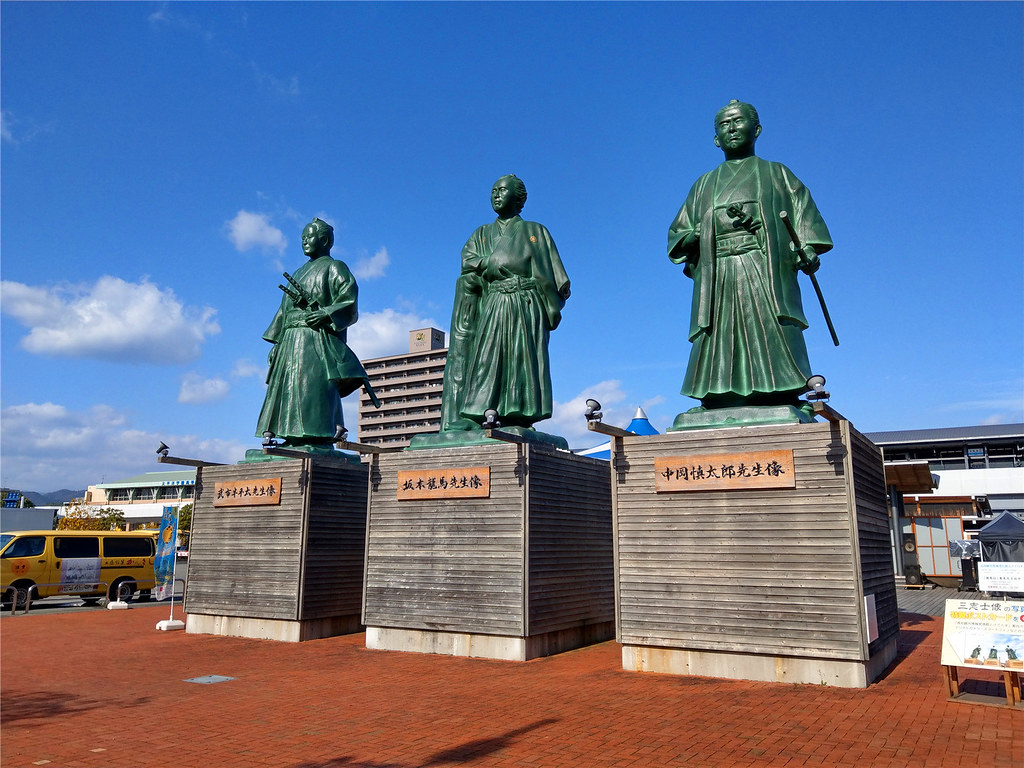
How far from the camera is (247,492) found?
43.2 feet

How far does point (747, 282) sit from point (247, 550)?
9.50 metres

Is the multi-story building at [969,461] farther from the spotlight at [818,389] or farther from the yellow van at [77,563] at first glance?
the yellow van at [77,563]

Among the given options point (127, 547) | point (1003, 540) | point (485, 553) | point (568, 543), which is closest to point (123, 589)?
point (127, 547)

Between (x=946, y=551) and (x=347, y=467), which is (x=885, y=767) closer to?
(x=347, y=467)

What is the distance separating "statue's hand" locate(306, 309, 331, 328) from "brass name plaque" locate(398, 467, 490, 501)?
375 centimetres

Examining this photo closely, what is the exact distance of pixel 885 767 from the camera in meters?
5.00

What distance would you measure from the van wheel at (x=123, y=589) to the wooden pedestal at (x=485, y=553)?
505 inches

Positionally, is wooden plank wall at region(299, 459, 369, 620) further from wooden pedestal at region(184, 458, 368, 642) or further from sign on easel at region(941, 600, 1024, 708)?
sign on easel at region(941, 600, 1024, 708)

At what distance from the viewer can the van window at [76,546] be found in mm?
19375

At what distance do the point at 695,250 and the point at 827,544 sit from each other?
4122 millimetres

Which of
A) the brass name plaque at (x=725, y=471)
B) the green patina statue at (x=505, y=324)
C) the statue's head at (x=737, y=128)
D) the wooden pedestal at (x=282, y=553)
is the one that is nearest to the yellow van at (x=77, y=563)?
the wooden pedestal at (x=282, y=553)

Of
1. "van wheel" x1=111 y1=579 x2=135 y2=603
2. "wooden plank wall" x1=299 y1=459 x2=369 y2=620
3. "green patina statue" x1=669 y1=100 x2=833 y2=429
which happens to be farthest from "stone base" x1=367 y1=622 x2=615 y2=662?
"van wheel" x1=111 y1=579 x2=135 y2=603

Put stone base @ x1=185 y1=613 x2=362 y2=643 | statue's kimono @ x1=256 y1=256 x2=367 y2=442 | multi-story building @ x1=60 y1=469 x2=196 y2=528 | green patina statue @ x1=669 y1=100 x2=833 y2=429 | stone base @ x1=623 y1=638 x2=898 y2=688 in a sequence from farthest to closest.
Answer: multi-story building @ x1=60 y1=469 x2=196 y2=528 < statue's kimono @ x1=256 y1=256 x2=367 y2=442 < stone base @ x1=185 y1=613 x2=362 y2=643 < green patina statue @ x1=669 y1=100 x2=833 y2=429 < stone base @ x1=623 y1=638 x2=898 y2=688

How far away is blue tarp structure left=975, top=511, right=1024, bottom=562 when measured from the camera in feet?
58.3
